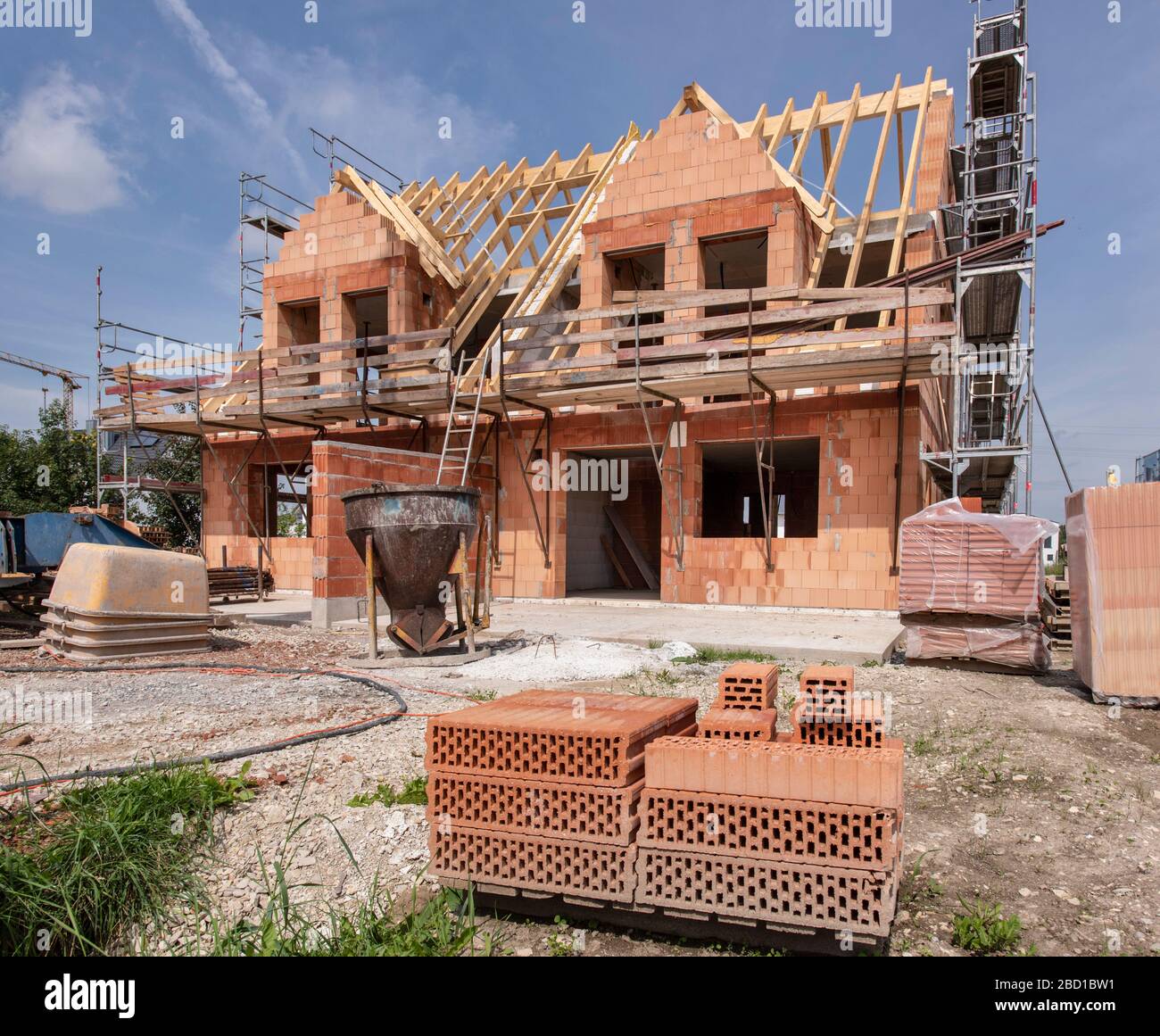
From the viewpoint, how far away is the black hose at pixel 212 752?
405 cm

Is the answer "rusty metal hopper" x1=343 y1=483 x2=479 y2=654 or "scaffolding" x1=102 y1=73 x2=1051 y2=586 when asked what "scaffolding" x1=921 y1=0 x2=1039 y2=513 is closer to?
"scaffolding" x1=102 y1=73 x2=1051 y2=586

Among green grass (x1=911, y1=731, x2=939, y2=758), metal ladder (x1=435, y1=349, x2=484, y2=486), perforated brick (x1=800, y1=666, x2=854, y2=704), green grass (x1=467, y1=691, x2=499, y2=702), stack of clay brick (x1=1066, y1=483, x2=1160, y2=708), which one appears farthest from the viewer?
metal ladder (x1=435, y1=349, x2=484, y2=486)

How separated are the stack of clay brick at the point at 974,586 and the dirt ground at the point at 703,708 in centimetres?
32

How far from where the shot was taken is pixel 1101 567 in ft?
22.7

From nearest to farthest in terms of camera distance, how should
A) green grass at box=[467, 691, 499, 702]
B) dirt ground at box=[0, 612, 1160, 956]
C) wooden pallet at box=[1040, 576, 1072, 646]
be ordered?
dirt ground at box=[0, 612, 1160, 956] → green grass at box=[467, 691, 499, 702] → wooden pallet at box=[1040, 576, 1072, 646]

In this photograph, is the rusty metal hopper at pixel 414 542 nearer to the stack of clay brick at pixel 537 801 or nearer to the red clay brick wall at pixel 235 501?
the stack of clay brick at pixel 537 801

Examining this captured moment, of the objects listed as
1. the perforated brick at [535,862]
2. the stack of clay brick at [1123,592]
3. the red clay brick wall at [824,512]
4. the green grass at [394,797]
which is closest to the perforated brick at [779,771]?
the perforated brick at [535,862]

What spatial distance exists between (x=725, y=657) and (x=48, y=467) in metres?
26.6

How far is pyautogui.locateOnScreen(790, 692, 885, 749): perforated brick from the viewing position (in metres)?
3.74

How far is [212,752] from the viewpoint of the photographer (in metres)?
4.79

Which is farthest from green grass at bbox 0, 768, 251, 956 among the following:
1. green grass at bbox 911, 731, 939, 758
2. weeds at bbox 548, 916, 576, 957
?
green grass at bbox 911, 731, 939, 758
